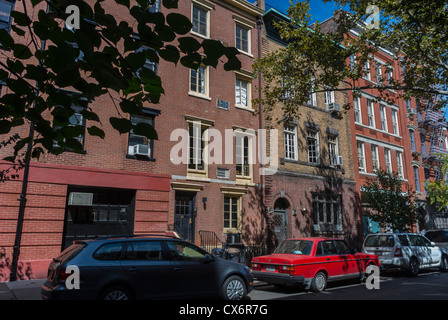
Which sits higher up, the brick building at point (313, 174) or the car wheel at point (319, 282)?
the brick building at point (313, 174)

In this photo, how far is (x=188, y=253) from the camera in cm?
780

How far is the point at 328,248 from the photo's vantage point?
10586 millimetres

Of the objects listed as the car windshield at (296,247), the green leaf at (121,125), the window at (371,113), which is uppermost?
the window at (371,113)

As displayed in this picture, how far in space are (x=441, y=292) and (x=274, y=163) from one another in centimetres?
1042

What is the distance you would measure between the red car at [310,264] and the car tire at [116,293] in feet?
15.1

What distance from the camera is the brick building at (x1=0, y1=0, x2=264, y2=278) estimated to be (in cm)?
1160

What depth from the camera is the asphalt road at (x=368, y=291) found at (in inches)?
346

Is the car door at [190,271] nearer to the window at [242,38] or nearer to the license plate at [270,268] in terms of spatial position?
the license plate at [270,268]

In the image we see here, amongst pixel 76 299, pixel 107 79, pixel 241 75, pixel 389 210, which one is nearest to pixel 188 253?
pixel 76 299

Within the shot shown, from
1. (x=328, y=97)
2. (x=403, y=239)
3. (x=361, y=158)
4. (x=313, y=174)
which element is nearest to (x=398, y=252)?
(x=403, y=239)

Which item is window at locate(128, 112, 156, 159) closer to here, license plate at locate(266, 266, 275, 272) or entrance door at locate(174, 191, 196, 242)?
entrance door at locate(174, 191, 196, 242)

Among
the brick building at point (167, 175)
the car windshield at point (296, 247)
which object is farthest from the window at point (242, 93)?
the car windshield at point (296, 247)

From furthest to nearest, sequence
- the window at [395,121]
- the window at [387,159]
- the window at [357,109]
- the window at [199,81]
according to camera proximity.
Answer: the window at [395,121] → the window at [387,159] → the window at [357,109] → the window at [199,81]

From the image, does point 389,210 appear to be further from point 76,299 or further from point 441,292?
point 76,299
